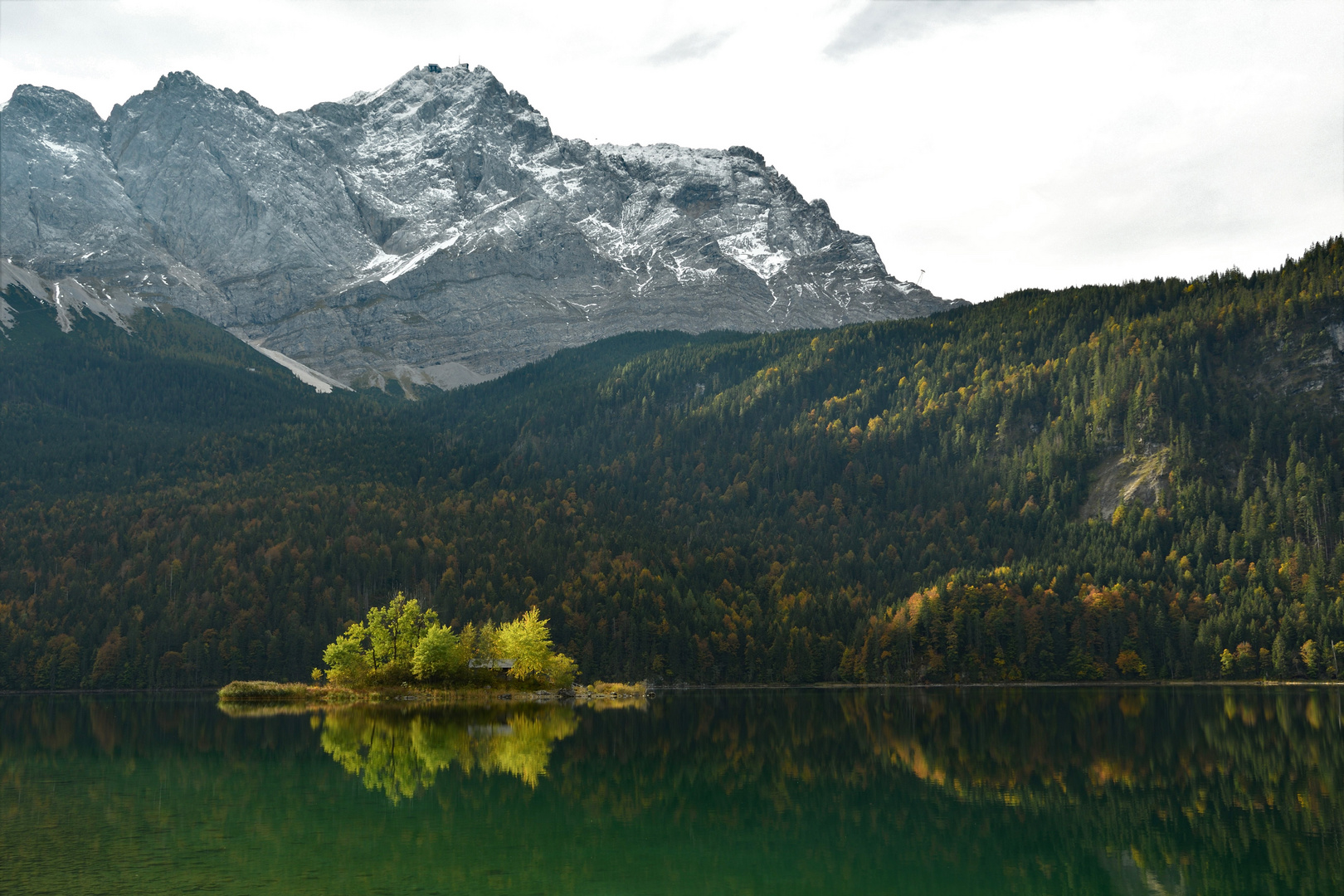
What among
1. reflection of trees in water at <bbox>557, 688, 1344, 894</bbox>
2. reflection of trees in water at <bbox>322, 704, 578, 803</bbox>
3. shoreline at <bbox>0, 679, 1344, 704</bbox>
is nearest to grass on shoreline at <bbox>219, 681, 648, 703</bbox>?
shoreline at <bbox>0, 679, 1344, 704</bbox>

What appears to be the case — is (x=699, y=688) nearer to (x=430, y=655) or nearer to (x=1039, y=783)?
(x=430, y=655)

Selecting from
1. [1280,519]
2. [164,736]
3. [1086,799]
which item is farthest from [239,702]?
[1280,519]

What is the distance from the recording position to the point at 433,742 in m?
75.9

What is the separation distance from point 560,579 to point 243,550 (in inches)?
2238

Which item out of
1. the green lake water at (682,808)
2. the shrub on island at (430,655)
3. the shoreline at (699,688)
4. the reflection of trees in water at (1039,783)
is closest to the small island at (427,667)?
the shrub on island at (430,655)

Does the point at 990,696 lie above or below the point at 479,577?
below

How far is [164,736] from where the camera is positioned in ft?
282

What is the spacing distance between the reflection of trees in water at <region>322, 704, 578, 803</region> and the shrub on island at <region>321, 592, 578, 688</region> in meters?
16.1

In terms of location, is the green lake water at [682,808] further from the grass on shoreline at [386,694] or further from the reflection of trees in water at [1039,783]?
the grass on shoreline at [386,694]

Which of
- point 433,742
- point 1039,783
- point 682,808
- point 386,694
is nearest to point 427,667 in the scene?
point 386,694

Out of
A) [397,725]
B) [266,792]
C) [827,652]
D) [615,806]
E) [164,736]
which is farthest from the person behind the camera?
[827,652]

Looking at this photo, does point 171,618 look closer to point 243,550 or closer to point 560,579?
point 243,550

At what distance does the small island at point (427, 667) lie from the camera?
128m

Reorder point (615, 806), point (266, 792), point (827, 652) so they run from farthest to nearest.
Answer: point (827, 652) < point (266, 792) < point (615, 806)
